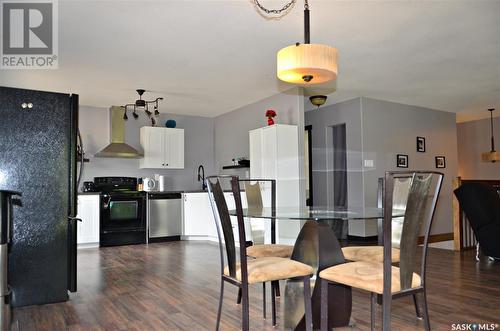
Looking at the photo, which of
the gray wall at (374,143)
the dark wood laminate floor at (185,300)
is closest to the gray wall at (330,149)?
the gray wall at (374,143)

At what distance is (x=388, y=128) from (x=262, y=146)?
241 centimetres

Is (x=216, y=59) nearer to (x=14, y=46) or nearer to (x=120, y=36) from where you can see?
(x=120, y=36)

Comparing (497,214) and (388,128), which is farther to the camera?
(388,128)

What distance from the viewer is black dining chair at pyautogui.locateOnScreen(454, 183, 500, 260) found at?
14.7 feet

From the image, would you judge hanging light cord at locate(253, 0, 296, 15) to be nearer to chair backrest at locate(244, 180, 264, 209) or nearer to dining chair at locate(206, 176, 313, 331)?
chair backrest at locate(244, 180, 264, 209)

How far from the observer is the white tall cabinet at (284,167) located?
5496mm

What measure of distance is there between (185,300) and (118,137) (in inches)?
166

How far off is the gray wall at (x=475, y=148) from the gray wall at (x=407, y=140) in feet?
4.61

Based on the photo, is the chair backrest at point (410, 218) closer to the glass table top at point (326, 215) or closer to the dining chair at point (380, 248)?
the glass table top at point (326, 215)

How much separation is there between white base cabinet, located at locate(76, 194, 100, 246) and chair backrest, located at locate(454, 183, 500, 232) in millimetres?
5237

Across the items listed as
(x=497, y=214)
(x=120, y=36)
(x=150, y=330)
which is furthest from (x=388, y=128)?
(x=150, y=330)

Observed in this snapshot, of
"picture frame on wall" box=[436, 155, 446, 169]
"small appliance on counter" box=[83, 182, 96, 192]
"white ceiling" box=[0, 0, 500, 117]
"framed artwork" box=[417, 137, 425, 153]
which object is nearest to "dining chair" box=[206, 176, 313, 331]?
"white ceiling" box=[0, 0, 500, 117]

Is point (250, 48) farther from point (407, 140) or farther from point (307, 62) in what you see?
point (407, 140)

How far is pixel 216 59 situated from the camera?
4242 mm
